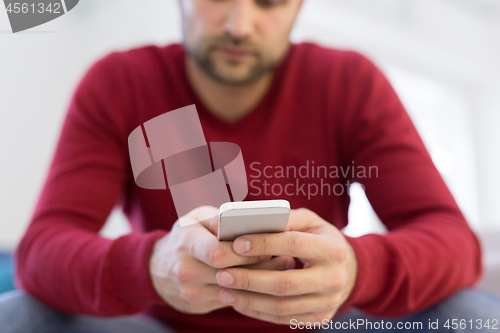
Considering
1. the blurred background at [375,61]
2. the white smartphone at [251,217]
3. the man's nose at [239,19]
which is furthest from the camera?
the blurred background at [375,61]

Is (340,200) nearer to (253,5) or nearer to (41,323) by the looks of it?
(253,5)

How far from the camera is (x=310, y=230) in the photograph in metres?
0.43

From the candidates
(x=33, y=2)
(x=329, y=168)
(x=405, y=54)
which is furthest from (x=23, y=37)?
(x=405, y=54)

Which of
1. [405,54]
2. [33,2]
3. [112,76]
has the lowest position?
[405,54]

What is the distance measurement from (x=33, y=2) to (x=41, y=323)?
394mm

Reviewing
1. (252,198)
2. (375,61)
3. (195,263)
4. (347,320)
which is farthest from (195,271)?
(375,61)

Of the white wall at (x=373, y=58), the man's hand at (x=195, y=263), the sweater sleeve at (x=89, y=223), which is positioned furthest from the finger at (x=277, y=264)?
the white wall at (x=373, y=58)

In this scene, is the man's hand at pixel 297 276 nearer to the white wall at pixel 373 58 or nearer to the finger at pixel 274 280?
the finger at pixel 274 280

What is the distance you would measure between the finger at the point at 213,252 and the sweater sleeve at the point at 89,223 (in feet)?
0.26

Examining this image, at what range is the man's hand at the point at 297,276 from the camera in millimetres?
381

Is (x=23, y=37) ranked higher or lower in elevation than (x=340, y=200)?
higher

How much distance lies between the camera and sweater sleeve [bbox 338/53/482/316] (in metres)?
0.47

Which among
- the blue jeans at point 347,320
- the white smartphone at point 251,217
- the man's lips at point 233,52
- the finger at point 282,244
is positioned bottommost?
the blue jeans at point 347,320

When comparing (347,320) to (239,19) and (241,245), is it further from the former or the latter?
(239,19)
